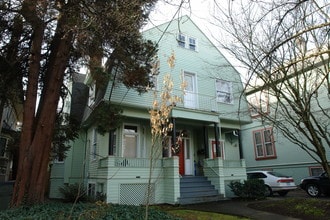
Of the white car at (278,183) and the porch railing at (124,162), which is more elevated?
the porch railing at (124,162)

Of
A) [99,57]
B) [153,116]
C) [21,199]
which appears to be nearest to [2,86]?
[99,57]

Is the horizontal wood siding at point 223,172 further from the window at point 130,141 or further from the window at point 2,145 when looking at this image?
the window at point 2,145

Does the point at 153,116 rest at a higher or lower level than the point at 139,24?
lower

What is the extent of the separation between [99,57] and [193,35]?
381 inches

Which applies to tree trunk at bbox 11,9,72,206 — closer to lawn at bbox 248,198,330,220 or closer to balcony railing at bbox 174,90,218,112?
lawn at bbox 248,198,330,220

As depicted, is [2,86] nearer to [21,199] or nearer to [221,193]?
[21,199]

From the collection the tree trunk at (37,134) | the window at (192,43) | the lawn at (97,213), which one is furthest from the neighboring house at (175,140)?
the lawn at (97,213)

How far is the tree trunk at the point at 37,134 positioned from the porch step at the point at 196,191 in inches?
253

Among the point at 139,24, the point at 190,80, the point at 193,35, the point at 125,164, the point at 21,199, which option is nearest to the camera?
the point at 21,199

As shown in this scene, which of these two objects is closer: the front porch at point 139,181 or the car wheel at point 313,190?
the front porch at point 139,181

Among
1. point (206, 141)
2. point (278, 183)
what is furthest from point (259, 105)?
point (278, 183)

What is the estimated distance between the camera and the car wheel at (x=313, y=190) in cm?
1353

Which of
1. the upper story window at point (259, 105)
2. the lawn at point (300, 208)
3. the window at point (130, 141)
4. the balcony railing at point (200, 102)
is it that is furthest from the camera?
the balcony railing at point (200, 102)

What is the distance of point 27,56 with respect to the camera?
9.57 metres
